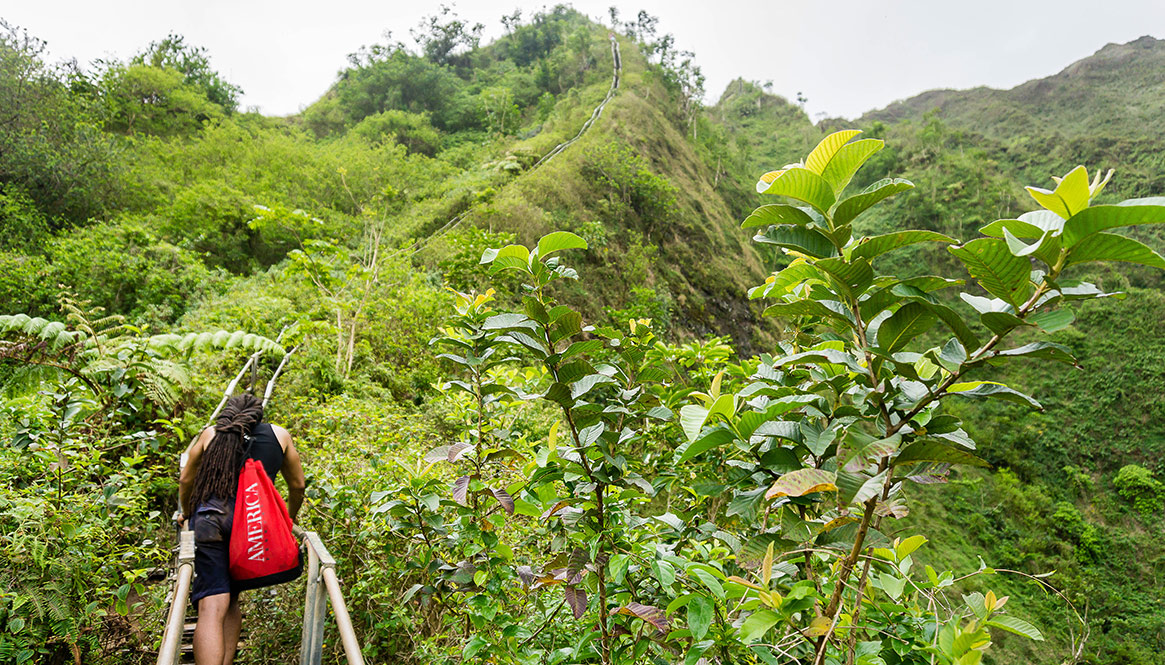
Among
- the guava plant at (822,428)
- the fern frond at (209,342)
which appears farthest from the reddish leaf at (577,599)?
the fern frond at (209,342)

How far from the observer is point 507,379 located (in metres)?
2.81

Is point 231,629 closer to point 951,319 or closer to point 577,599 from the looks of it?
point 577,599

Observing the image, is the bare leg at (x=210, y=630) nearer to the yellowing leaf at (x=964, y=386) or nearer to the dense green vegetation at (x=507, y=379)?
the dense green vegetation at (x=507, y=379)

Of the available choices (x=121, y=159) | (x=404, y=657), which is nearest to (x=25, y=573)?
(x=404, y=657)

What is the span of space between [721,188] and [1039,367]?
16.2 m

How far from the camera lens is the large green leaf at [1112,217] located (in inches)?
27.7

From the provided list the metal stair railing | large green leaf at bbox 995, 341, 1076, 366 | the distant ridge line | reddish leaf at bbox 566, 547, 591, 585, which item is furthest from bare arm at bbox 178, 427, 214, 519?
the distant ridge line

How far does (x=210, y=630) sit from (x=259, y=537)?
387 mm

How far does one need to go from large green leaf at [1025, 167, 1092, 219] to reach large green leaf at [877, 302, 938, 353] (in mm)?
227

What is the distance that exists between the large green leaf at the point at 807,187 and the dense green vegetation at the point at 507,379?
0.05 meters

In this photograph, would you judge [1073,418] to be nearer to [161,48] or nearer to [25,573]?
[25,573]

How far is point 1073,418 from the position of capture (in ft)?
65.4

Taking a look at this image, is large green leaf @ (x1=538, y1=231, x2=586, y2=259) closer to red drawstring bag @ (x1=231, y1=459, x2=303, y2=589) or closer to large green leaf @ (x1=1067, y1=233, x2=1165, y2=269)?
large green leaf @ (x1=1067, y1=233, x2=1165, y2=269)

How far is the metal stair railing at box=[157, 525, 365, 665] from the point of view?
1363mm
